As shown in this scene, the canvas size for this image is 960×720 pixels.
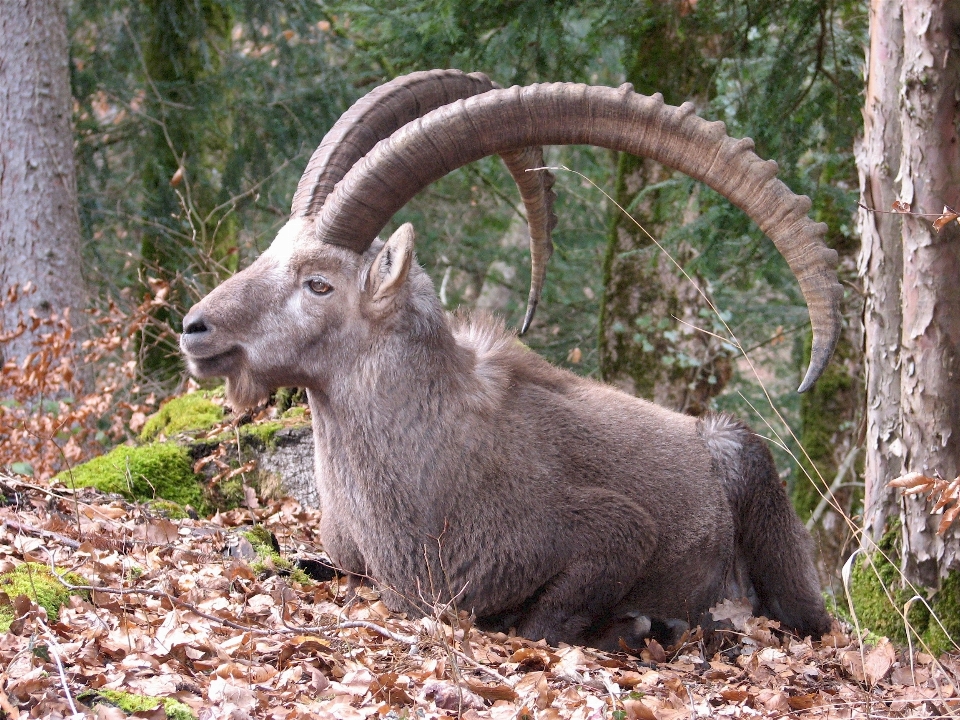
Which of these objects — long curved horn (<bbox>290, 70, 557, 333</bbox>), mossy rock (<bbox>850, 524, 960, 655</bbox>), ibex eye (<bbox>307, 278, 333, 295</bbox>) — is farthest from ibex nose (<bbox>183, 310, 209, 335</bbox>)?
mossy rock (<bbox>850, 524, 960, 655</bbox>)

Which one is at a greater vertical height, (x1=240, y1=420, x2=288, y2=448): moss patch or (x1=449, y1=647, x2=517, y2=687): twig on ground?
(x1=240, y1=420, x2=288, y2=448): moss patch

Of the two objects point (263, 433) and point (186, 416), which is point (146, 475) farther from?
point (186, 416)

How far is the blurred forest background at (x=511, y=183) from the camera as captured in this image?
28.7ft

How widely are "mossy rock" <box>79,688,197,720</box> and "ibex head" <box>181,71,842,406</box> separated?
1.89 m

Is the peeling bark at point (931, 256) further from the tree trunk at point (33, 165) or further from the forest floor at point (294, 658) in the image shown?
the tree trunk at point (33, 165)

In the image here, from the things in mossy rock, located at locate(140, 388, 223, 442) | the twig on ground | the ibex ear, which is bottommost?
the twig on ground

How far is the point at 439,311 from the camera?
5.26m

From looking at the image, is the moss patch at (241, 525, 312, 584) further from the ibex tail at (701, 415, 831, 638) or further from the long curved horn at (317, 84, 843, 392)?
the ibex tail at (701, 415, 831, 638)

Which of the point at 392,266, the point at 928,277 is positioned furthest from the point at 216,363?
the point at 928,277

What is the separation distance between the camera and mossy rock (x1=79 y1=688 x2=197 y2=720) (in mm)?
3314

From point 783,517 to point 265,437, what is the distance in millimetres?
3813

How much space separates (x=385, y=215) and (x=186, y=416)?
150 inches

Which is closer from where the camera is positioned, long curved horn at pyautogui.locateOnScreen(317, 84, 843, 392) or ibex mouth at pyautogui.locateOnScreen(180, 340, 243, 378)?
long curved horn at pyautogui.locateOnScreen(317, 84, 843, 392)

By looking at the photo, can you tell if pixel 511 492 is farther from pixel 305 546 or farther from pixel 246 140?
pixel 246 140
